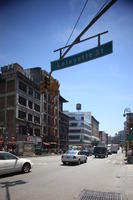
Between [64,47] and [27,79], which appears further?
[27,79]

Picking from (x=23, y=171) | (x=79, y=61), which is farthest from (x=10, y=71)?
(x=79, y=61)

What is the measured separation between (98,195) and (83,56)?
6026mm

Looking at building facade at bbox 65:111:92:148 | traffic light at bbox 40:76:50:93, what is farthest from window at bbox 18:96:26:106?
building facade at bbox 65:111:92:148

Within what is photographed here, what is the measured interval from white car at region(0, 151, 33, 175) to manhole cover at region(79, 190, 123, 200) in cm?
558

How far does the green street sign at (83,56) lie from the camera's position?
35.2 ft

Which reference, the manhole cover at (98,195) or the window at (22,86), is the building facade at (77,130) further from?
the manhole cover at (98,195)

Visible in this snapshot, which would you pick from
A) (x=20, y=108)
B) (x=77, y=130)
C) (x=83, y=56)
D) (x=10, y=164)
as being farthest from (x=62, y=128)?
(x=83, y=56)

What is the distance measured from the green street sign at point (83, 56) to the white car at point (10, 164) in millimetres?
5988

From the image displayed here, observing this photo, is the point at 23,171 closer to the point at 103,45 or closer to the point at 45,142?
the point at 103,45

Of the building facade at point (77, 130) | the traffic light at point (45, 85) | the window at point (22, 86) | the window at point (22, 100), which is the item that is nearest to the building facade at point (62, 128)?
the building facade at point (77, 130)

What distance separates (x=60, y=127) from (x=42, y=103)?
23.0 meters

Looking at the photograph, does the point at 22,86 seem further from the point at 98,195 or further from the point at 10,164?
the point at 98,195

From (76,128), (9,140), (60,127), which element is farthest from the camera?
(76,128)

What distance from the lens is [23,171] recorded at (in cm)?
1595
